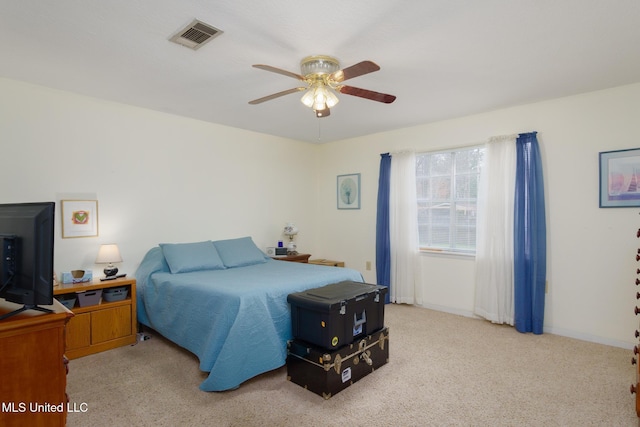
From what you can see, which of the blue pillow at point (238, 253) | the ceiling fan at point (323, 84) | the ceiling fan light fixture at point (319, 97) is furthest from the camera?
the blue pillow at point (238, 253)

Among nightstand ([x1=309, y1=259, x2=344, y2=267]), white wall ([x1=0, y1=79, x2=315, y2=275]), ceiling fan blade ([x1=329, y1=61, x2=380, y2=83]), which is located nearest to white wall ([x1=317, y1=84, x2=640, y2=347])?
nightstand ([x1=309, y1=259, x2=344, y2=267])

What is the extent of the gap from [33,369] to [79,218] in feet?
7.69

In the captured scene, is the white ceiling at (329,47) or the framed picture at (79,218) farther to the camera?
the framed picture at (79,218)

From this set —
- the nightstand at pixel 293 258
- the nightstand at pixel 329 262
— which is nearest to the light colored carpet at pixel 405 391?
the nightstand at pixel 293 258

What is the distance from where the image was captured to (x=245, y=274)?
339cm

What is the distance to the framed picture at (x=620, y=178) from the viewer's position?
312 centimetres

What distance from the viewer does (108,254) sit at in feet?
11.0

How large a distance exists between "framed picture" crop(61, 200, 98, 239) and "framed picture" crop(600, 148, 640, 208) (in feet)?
16.4

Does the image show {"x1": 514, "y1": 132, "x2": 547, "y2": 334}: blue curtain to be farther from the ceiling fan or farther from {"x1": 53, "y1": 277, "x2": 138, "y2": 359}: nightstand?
{"x1": 53, "y1": 277, "x2": 138, "y2": 359}: nightstand

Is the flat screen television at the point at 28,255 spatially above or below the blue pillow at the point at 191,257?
above

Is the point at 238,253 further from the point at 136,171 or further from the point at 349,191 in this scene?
the point at 349,191

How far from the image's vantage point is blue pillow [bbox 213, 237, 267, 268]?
13.0 feet

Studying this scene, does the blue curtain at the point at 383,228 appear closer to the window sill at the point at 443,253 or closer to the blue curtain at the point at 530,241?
the window sill at the point at 443,253

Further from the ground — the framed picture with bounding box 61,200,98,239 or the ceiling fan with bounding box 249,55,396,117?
the ceiling fan with bounding box 249,55,396,117
